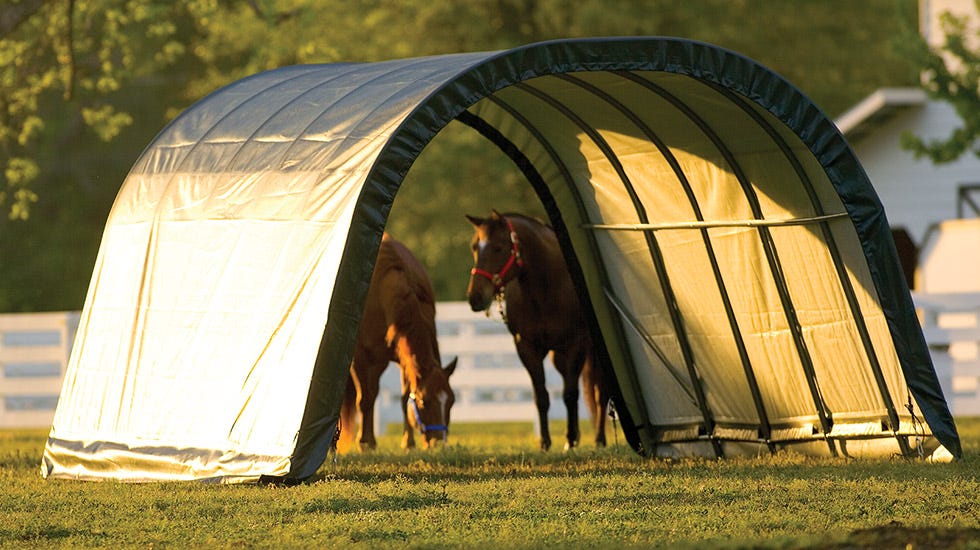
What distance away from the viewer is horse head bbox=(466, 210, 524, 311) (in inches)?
494

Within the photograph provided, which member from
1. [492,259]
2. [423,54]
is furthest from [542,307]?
[423,54]

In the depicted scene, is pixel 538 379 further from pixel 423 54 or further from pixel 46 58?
pixel 423 54

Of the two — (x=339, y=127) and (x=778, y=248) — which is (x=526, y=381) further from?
(x=339, y=127)

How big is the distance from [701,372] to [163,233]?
4125 millimetres

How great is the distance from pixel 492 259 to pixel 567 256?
26.9 inches

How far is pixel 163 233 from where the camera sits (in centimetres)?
1049

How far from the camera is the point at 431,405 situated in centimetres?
1245

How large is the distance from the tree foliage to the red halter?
12245mm

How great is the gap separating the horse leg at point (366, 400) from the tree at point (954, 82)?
30.3 feet

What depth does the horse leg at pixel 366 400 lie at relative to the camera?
13820mm

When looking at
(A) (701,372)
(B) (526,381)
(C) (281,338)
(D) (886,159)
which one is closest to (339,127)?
(C) (281,338)

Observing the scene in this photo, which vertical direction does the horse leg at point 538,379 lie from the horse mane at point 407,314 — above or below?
below

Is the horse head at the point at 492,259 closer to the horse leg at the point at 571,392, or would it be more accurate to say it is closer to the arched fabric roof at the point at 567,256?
the arched fabric roof at the point at 567,256

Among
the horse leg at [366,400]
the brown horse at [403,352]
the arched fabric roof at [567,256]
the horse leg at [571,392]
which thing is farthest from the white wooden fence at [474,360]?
the arched fabric roof at [567,256]
